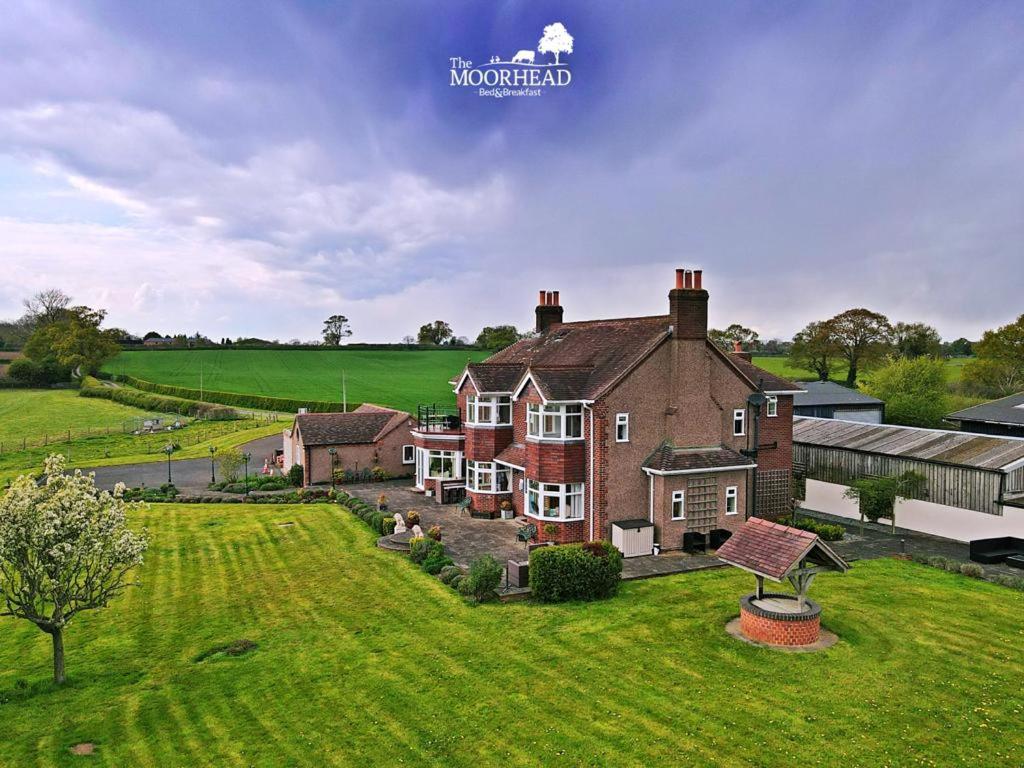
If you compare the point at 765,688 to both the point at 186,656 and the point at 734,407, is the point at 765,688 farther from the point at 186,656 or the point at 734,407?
the point at 734,407

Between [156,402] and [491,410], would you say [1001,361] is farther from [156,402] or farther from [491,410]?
[156,402]

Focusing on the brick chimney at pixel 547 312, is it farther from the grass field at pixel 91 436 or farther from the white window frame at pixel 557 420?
the grass field at pixel 91 436

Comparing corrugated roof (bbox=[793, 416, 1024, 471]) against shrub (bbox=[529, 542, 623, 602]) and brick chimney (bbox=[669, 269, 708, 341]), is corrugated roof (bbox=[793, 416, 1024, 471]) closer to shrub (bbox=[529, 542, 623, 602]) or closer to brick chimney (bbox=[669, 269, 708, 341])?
brick chimney (bbox=[669, 269, 708, 341])

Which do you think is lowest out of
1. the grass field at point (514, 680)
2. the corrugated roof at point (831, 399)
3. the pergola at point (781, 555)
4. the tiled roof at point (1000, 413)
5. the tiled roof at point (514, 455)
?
the grass field at point (514, 680)

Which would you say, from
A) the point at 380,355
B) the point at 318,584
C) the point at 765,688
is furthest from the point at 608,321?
the point at 380,355

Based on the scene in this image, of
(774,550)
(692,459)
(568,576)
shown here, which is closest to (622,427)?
(692,459)

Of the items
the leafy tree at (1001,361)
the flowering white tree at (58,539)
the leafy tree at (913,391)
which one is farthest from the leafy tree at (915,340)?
the flowering white tree at (58,539)

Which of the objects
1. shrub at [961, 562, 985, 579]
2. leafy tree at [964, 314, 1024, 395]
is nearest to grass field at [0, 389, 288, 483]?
shrub at [961, 562, 985, 579]
